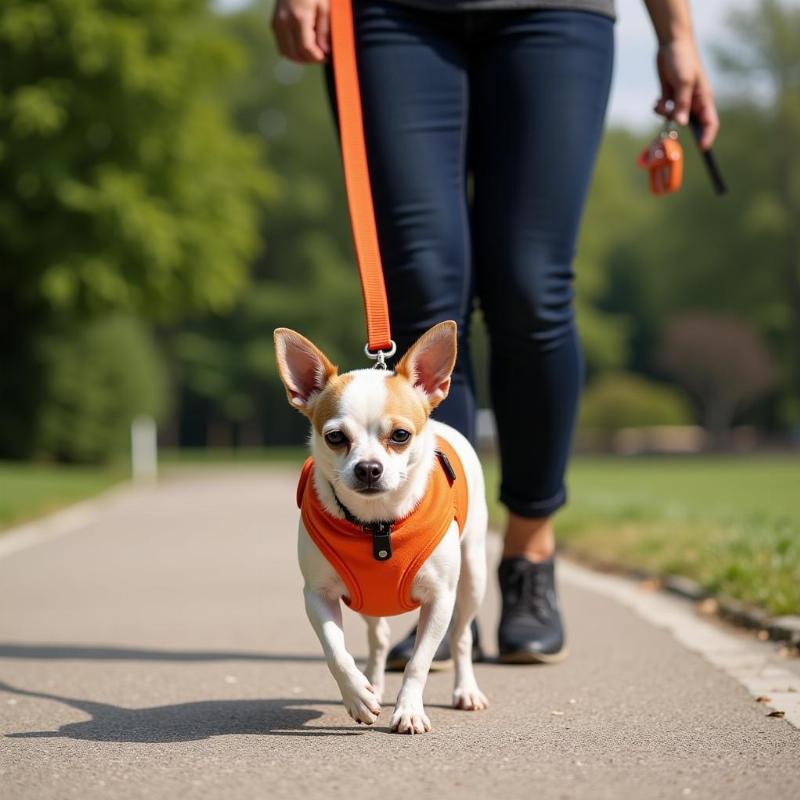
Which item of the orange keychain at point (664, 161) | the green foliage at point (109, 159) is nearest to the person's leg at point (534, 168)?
the orange keychain at point (664, 161)

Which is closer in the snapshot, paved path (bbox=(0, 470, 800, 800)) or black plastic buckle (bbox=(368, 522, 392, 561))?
paved path (bbox=(0, 470, 800, 800))

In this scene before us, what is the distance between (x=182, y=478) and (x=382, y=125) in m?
23.1

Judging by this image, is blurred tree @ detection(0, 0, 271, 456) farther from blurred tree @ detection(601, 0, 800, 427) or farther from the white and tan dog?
blurred tree @ detection(601, 0, 800, 427)

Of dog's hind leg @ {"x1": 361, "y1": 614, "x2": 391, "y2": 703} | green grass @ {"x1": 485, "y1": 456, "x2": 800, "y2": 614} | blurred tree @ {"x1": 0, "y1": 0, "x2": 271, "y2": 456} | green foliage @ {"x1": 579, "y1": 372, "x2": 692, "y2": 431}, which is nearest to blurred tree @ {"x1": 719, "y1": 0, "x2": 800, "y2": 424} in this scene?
green foliage @ {"x1": 579, "y1": 372, "x2": 692, "y2": 431}

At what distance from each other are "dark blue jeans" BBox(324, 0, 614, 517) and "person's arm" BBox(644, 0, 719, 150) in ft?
0.68

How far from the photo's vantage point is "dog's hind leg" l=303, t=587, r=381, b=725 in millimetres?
3160

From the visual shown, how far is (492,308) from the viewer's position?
4172 millimetres

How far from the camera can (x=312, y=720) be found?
3416 millimetres

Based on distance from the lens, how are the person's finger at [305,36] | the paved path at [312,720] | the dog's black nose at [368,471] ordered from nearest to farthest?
the paved path at [312,720] → the dog's black nose at [368,471] → the person's finger at [305,36]

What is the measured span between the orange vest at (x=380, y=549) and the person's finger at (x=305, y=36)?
1.36 m

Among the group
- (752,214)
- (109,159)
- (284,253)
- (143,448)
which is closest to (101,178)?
(109,159)

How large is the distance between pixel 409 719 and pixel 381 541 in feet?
1.36

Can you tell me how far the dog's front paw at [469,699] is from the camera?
3.50 meters

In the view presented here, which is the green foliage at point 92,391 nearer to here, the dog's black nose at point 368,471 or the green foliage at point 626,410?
the green foliage at point 626,410
